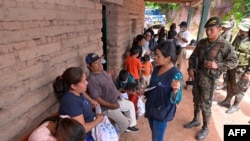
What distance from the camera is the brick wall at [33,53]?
1.53m

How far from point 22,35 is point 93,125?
108 cm

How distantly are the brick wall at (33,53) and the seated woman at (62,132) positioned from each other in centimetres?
31

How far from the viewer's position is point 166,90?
2248mm

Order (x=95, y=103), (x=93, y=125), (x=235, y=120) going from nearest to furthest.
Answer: (x=93, y=125)
(x=95, y=103)
(x=235, y=120)

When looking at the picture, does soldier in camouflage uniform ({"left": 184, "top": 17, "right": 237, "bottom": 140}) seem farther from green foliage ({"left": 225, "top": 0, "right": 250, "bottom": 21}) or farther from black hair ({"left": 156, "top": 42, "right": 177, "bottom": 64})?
green foliage ({"left": 225, "top": 0, "right": 250, "bottom": 21})

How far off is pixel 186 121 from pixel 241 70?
5.24 feet

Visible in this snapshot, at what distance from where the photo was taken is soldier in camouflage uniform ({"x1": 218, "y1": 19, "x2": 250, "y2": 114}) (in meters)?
4.07

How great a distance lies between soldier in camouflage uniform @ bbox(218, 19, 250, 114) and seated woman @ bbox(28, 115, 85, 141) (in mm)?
3798

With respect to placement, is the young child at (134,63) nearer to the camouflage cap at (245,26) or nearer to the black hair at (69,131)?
the camouflage cap at (245,26)

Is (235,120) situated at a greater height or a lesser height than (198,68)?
lesser

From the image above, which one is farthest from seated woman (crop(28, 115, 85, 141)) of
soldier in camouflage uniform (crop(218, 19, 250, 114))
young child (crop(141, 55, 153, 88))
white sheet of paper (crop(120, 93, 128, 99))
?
soldier in camouflage uniform (crop(218, 19, 250, 114))

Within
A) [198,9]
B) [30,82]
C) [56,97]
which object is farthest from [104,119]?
[198,9]

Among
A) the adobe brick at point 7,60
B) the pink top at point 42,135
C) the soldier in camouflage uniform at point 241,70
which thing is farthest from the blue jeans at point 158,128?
the soldier in camouflage uniform at point 241,70

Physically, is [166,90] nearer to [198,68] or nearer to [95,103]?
[95,103]
